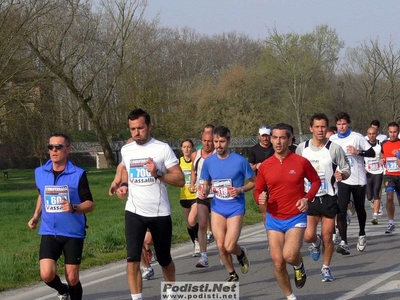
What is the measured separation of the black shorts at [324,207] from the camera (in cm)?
945

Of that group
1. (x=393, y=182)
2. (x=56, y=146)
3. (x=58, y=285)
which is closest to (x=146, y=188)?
(x=56, y=146)

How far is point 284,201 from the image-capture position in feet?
24.4

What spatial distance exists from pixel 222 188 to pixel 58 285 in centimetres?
256

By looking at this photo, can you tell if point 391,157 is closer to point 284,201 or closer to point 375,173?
point 375,173

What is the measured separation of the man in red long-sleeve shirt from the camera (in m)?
7.31

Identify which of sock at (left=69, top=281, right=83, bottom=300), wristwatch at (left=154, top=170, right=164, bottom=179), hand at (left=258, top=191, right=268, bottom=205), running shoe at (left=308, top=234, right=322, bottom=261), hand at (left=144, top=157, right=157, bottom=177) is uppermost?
hand at (left=144, top=157, right=157, bottom=177)

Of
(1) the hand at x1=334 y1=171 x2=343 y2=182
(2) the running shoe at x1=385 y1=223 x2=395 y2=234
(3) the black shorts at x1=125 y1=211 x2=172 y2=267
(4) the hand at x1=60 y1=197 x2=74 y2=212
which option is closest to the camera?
(4) the hand at x1=60 y1=197 x2=74 y2=212

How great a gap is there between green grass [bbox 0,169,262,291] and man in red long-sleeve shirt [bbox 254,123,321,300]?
151 inches

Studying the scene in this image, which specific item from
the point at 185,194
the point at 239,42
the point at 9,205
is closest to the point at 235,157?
the point at 185,194

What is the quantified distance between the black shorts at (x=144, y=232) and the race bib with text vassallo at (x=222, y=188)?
1659 mm

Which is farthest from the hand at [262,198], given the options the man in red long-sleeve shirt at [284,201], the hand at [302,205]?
the hand at [302,205]

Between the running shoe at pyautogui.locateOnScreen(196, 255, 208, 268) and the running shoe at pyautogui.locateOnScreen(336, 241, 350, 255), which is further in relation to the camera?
the running shoe at pyautogui.locateOnScreen(336, 241, 350, 255)

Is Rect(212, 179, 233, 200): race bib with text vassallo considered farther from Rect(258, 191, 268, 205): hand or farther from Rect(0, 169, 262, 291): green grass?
Rect(0, 169, 262, 291): green grass

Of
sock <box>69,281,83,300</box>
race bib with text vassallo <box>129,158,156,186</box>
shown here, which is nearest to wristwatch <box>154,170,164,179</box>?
race bib with text vassallo <box>129,158,156,186</box>
